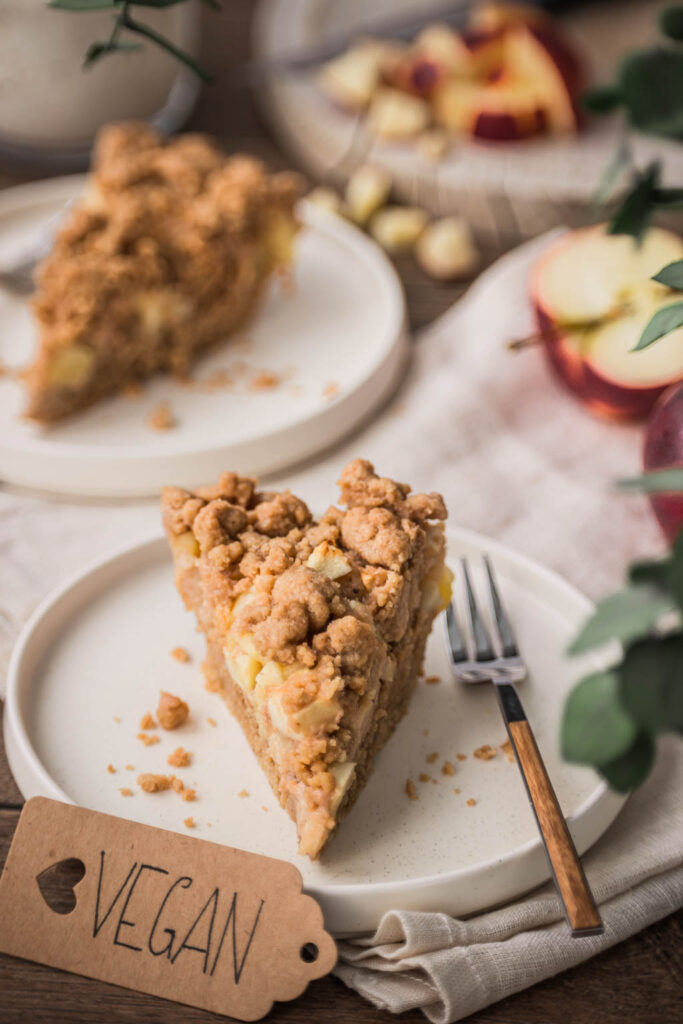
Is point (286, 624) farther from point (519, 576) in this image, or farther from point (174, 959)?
point (519, 576)

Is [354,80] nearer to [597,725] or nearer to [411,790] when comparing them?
[411,790]

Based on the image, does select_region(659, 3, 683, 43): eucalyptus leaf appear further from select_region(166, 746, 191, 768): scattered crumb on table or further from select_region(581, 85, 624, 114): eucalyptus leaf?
select_region(166, 746, 191, 768): scattered crumb on table

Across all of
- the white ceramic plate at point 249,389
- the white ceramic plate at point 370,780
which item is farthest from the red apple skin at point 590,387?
the white ceramic plate at point 370,780

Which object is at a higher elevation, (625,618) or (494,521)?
(625,618)

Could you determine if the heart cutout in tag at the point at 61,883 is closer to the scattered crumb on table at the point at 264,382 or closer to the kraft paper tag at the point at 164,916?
the kraft paper tag at the point at 164,916

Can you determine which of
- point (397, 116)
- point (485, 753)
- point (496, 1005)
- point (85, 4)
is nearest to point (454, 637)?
point (485, 753)
